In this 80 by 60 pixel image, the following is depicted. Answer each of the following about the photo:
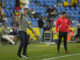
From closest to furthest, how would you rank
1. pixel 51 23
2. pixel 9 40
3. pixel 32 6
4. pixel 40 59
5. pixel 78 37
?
pixel 40 59 < pixel 9 40 < pixel 78 37 < pixel 51 23 < pixel 32 6

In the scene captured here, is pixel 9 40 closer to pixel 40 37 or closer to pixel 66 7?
pixel 40 37

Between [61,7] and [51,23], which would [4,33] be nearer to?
[51,23]

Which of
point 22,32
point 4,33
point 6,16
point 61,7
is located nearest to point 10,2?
point 6,16

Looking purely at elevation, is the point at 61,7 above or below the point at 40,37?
above

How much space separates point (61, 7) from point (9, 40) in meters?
10.5

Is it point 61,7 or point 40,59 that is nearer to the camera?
point 40,59

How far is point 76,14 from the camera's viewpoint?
28594 mm

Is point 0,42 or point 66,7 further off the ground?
point 66,7

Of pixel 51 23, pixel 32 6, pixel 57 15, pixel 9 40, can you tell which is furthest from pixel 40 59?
pixel 32 6

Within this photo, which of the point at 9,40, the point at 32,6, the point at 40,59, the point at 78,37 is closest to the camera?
the point at 40,59

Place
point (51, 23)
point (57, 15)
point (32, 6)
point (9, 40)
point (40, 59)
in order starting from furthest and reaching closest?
point (32, 6) → point (57, 15) → point (51, 23) → point (9, 40) → point (40, 59)

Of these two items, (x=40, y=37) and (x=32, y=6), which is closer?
(x=40, y=37)

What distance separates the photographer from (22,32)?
10.2m

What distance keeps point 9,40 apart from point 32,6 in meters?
10.4
